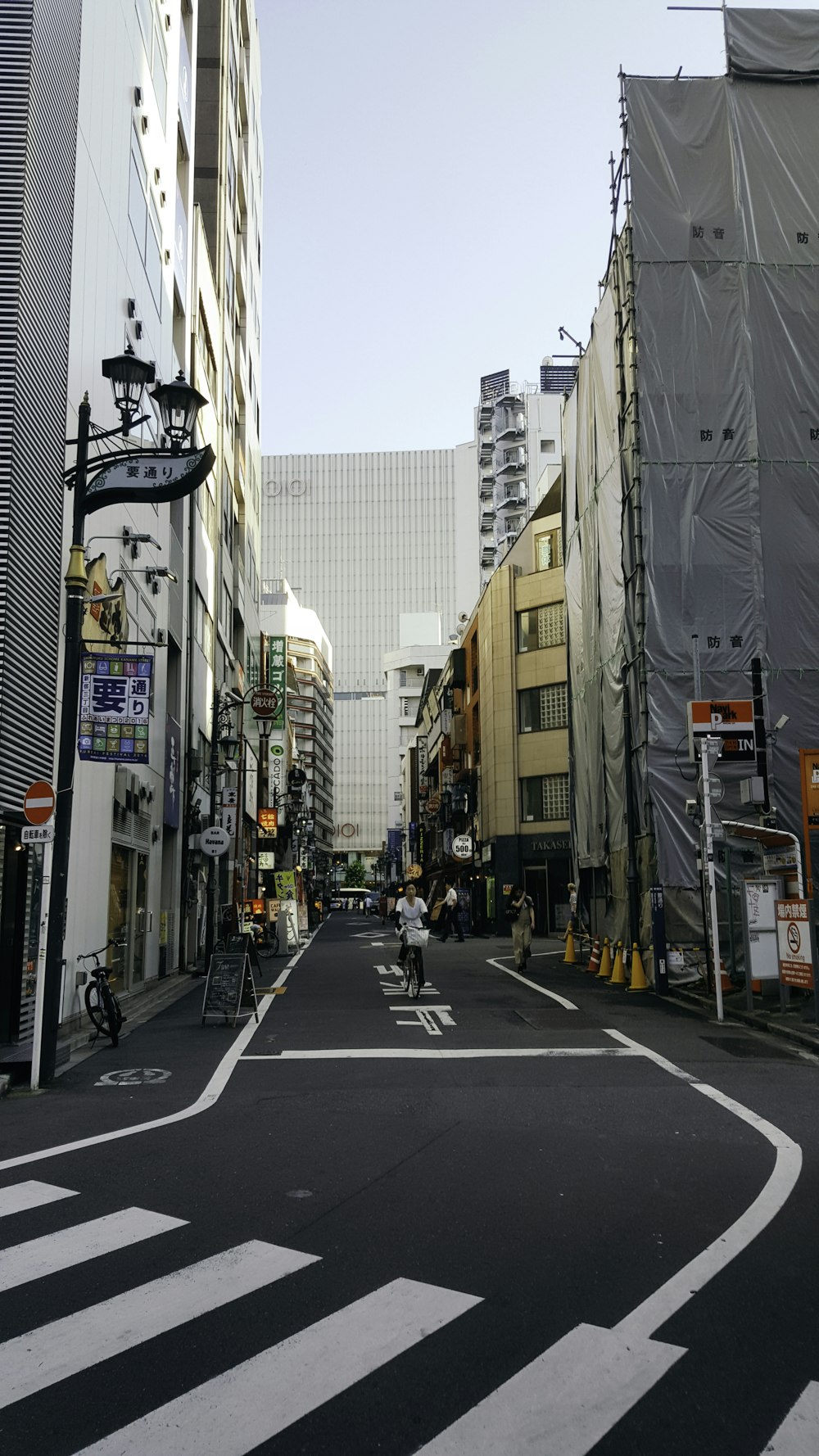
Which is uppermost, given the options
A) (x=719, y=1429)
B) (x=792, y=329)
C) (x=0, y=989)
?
(x=792, y=329)

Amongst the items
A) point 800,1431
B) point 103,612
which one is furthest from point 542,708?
point 800,1431

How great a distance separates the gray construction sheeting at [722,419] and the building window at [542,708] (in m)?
22.6

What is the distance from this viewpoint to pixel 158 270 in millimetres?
26297

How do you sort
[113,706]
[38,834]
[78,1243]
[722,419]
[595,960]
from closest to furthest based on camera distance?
[78,1243] → [38,834] → [113,706] → [722,419] → [595,960]

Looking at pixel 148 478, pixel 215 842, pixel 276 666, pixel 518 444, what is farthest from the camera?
pixel 518 444

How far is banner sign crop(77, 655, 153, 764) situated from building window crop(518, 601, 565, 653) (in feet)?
121

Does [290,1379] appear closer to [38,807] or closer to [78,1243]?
[78,1243]

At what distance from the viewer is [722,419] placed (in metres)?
23.4

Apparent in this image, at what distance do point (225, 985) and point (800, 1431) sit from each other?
43.0 feet

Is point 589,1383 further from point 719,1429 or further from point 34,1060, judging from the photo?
point 34,1060

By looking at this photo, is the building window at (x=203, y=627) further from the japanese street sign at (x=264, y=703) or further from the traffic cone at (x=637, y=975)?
the traffic cone at (x=637, y=975)

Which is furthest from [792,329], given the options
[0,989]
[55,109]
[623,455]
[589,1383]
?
[589,1383]

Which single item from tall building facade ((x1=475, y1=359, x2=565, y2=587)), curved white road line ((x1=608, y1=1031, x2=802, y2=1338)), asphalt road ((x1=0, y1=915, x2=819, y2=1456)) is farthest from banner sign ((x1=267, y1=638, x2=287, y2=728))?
curved white road line ((x1=608, y1=1031, x2=802, y2=1338))

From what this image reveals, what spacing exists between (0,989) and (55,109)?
12.1 metres
